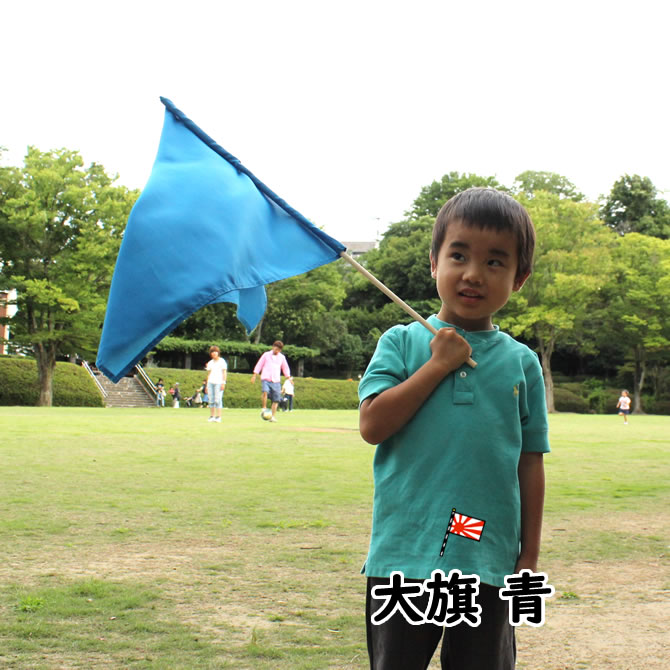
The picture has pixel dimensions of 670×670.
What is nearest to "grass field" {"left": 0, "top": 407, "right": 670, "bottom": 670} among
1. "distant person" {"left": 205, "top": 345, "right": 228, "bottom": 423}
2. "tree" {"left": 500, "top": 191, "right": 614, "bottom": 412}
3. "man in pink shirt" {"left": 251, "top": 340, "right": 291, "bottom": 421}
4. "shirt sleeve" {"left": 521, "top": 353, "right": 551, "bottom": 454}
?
"shirt sleeve" {"left": 521, "top": 353, "right": 551, "bottom": 454}

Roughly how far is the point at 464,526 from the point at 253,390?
37.6 meters

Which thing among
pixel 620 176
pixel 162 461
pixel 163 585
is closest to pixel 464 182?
pixel 620 176

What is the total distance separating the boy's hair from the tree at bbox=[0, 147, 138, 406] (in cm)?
2959

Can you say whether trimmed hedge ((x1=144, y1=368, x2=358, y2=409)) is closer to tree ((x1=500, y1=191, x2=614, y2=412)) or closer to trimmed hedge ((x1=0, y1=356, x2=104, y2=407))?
trimmed hedge ((x1=0, y1=356, x2=104, y2=407))

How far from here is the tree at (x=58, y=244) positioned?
30.7 metres

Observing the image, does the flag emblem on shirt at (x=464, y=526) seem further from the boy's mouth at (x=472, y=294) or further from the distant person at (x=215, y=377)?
the distant person at (x=215, y=377)

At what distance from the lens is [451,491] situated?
6.81ft

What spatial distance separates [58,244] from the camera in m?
32.1

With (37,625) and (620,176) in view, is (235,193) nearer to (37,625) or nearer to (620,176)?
(37,625)

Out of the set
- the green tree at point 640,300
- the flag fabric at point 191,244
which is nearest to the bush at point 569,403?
the green tree at point 640,300

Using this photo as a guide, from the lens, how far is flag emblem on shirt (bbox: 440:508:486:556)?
206 cm

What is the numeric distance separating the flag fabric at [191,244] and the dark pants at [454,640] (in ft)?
3.51

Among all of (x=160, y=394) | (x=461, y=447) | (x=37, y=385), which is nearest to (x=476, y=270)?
(x=461, y=447)

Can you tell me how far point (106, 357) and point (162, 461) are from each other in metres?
7.94
